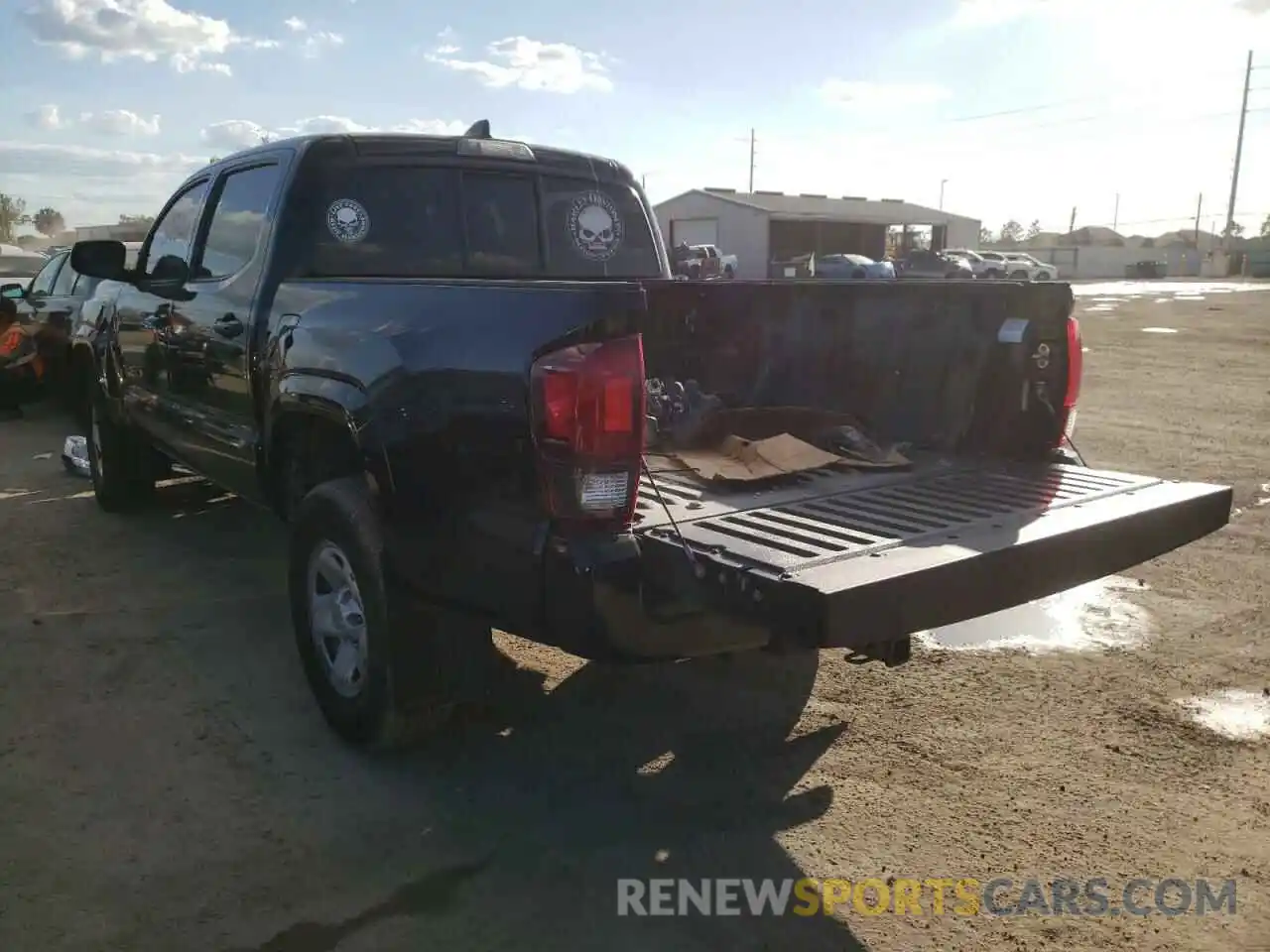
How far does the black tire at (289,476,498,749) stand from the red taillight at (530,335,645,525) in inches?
A: 27.6

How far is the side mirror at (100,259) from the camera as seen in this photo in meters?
5.26

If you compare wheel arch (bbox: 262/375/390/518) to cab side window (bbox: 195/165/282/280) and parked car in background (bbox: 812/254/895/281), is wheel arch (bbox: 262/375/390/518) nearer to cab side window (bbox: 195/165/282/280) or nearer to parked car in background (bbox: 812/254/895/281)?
cab side window (bbox: 195/165/282/280)

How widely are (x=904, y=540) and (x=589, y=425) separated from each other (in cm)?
91

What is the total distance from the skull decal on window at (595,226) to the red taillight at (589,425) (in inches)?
92.8

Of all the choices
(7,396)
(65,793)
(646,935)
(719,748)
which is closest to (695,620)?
(646,935)

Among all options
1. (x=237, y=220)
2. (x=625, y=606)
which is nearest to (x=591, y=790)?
(x=625, y=606)

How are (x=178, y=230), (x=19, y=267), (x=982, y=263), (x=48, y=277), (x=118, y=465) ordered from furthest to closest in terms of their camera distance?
(x=982, y=263) < (x=19, y=267) < (x=48, y=277) < (x=118, y=465) < (x=178, y=230)

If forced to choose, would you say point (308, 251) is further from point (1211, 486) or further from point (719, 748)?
point (1211, 486)

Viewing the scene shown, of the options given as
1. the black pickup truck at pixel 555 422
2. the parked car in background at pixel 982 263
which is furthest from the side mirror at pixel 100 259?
the parked car in background at pixel 982 263

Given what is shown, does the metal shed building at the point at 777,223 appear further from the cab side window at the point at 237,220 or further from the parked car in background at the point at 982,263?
the cab side window at the point at 237,220

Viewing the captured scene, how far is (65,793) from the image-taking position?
3.46 m

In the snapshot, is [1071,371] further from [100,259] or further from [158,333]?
[100,259]

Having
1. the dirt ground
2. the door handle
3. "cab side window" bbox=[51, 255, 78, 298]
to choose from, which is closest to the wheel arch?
the door handle

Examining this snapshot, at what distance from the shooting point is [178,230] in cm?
548
